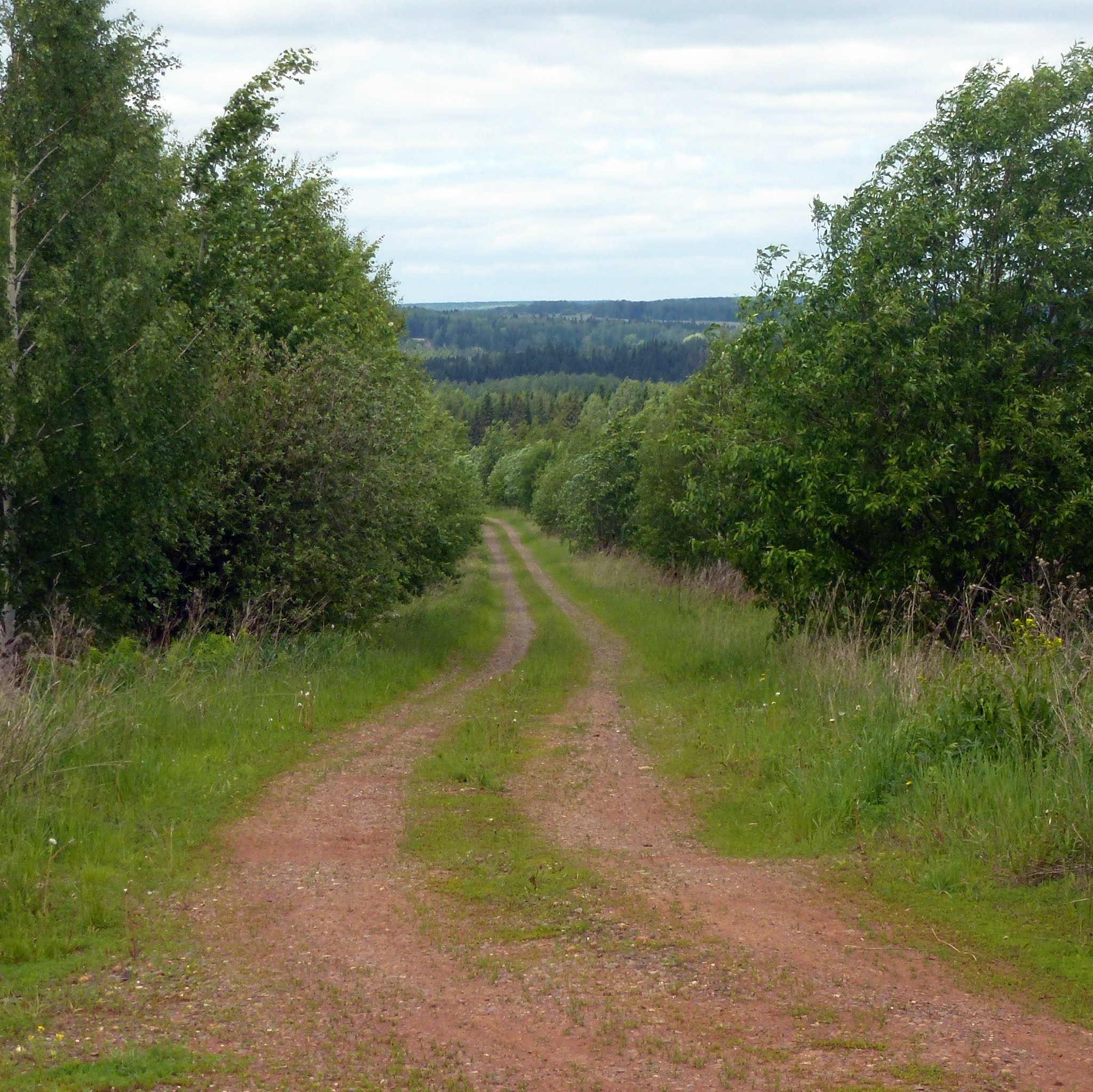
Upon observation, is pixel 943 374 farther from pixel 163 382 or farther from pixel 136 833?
pixel 136 833

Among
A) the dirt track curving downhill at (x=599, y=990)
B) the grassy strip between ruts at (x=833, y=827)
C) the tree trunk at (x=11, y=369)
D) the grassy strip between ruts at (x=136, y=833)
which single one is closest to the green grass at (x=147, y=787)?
the grassy strip between ruts at (x=136, y=833)

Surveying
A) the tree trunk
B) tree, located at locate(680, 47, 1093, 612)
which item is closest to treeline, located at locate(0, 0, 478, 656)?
the tree trunk

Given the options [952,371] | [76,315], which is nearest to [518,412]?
[952,371]

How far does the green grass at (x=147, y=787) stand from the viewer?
19.1 ft

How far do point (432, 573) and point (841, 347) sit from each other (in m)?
13.7

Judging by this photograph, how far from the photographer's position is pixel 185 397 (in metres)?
13.0

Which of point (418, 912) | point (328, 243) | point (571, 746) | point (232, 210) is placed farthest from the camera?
point (328, 243)

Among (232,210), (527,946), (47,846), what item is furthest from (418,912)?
(232,210)

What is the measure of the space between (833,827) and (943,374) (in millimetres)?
7571

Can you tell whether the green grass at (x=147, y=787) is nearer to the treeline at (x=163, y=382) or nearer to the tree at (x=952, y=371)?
the treeline at (x=163, y=382)

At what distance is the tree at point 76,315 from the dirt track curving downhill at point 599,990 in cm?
542

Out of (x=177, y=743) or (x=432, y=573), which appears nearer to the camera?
(x=177, y=743)

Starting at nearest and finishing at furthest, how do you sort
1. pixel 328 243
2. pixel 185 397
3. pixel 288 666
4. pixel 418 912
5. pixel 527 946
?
pixel 527 946 < pixel 418 912 < pixel 185 397 < pixel 288 666 < pixel 328 243

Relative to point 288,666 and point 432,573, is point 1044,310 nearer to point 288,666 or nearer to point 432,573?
point 288,666
